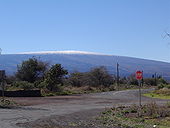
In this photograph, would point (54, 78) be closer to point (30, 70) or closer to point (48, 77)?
point (48, 77)

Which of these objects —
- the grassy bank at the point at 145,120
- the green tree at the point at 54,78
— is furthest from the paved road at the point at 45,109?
the green tree at the point at 54,78

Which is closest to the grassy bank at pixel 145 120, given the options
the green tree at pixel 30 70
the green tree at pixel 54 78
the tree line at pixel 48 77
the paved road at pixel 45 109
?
the paved road at pixel 45 109

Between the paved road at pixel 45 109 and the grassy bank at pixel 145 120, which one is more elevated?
the grassy bank at pixel 145 120

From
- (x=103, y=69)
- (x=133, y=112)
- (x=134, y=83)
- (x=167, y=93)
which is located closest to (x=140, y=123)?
(x=133, y=112)

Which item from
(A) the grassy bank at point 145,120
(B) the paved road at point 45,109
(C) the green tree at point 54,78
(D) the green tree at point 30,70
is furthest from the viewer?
(D) the green tree at point 30,70

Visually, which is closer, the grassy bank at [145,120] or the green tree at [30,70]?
the grassy bank at [145,120]

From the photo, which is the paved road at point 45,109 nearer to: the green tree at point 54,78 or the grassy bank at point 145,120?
the grassy bank at point 145,120

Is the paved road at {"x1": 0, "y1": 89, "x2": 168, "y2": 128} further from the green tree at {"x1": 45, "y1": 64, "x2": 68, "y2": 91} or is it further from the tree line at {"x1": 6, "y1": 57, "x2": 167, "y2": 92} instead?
the green tree at {"x1": 45, "y1": 64, "x2": 68, "y2": 91}

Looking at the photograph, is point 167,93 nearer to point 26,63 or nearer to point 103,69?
point 26,63

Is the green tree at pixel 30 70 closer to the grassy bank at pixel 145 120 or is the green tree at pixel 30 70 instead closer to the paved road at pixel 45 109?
the paved road at pixel 45 109

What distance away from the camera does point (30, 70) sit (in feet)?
233

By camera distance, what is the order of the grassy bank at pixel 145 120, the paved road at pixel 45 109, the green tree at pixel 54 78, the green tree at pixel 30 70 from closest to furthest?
the grassy bank at pixel 145 120 < the paved road at pixel 45 109 < the green tree at pixel 54 78 < the green tree at pixel 30 70

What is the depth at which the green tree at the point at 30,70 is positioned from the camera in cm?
7038

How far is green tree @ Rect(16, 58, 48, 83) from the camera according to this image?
7038 cm
